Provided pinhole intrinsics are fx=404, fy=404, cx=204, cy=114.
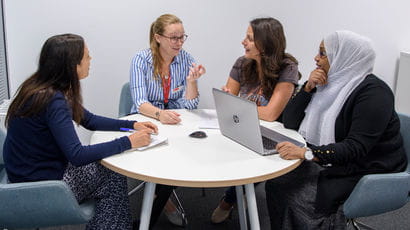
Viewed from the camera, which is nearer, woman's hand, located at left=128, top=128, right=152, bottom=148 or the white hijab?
woman's hand, located at left=128, top=128, right=152, bottom=148

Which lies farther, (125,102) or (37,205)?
(125,102)

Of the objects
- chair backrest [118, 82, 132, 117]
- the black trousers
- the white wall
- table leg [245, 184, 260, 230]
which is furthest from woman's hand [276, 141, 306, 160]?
the white wall

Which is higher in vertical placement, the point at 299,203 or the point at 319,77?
the point at 319,77

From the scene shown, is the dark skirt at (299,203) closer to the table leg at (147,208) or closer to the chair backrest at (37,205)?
the table leg at (147,208)

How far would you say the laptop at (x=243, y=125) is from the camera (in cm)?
166

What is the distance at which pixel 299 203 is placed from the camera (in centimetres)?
188

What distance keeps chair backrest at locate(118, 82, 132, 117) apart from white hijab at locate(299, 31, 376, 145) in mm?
1213

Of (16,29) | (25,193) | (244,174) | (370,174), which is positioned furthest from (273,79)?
(16,29)

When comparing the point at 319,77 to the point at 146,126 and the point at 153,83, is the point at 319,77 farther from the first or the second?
the point at 153,83

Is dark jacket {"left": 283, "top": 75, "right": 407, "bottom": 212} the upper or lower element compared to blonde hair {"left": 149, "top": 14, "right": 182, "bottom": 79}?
lower

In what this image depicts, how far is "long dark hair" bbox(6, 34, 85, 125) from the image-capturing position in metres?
1.61

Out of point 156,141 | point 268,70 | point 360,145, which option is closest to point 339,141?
point 360,145

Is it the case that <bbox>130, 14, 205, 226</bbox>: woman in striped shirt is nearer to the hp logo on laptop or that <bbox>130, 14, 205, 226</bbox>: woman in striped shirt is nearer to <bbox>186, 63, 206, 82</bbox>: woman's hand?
<bbox>186, 63, 206, 82</bbox>: woman's hand

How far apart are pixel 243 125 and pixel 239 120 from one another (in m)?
0.03
